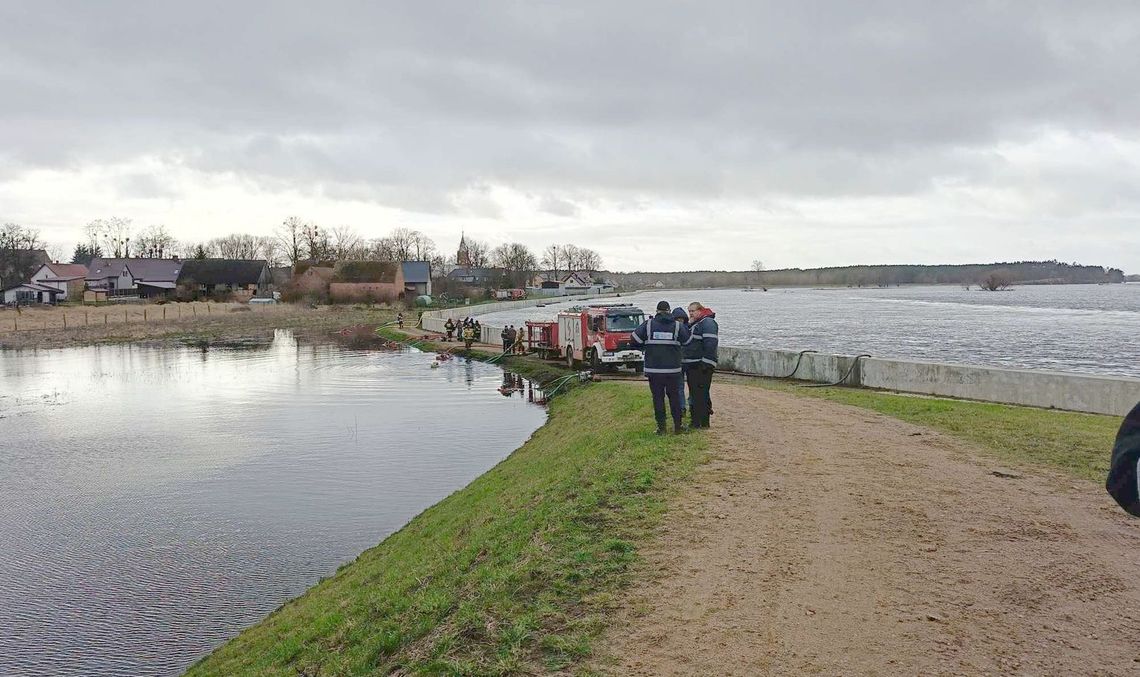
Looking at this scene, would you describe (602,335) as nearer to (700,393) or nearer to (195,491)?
(195,491)

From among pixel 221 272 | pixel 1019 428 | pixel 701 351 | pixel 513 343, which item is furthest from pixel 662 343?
pixel 221 272

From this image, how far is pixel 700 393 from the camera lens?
13.8 m

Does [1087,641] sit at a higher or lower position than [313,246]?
lower

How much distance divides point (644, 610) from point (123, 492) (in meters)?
13.7

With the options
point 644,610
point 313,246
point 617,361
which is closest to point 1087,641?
point 644,610

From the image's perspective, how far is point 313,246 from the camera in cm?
14188

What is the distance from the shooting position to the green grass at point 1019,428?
37.9 feet

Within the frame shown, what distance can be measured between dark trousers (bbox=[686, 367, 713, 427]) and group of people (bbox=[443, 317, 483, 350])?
3144 centimetres

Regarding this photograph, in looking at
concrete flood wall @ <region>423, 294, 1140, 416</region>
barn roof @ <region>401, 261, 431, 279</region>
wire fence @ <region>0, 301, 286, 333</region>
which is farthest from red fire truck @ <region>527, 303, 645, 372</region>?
barn roof @ <region>401, 261, 431, 279</region>

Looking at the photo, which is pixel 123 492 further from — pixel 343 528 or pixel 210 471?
pixel 343 528

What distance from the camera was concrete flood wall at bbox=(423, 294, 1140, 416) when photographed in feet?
55.9

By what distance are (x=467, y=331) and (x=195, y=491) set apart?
98.1 ft

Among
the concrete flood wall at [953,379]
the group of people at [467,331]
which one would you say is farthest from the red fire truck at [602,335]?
the group of people at [467,331]

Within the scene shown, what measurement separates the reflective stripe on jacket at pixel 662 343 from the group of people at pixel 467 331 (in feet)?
105
